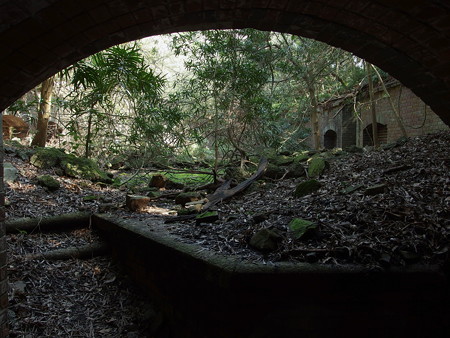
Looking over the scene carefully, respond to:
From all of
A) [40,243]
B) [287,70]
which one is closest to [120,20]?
[40,243]

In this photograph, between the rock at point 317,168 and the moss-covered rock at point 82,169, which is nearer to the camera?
the rock at point 317,168

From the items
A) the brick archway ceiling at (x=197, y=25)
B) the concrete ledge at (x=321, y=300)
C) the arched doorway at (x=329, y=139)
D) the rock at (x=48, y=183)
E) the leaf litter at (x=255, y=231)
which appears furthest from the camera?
the arched doorway at (x=329, y=139)

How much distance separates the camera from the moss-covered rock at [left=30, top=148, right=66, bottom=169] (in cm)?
618

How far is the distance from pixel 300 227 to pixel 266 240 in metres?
0.41

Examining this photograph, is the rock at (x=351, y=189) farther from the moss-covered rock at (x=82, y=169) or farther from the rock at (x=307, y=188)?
the moss-covered rock at (x=82, y=169)

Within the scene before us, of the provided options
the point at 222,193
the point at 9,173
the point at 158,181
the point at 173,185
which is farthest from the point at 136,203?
the point at 9,173

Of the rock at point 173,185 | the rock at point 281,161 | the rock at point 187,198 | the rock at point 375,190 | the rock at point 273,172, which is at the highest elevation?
the rock at point 281,161

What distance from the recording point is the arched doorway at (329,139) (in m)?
14.9

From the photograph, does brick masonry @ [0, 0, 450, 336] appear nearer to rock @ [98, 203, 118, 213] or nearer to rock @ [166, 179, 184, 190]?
rock @ [98, 203, 118, 213]

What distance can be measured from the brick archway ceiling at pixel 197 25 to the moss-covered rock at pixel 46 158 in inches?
193

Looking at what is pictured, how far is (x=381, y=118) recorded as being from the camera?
10.1 metres

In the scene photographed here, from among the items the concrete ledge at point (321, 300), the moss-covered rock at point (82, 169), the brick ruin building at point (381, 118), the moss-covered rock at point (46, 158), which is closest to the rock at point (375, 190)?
the concrete ledge at point (321, 300)

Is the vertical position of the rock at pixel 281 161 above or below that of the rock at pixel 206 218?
above

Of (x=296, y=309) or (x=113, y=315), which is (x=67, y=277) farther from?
(x=296, y=309)
